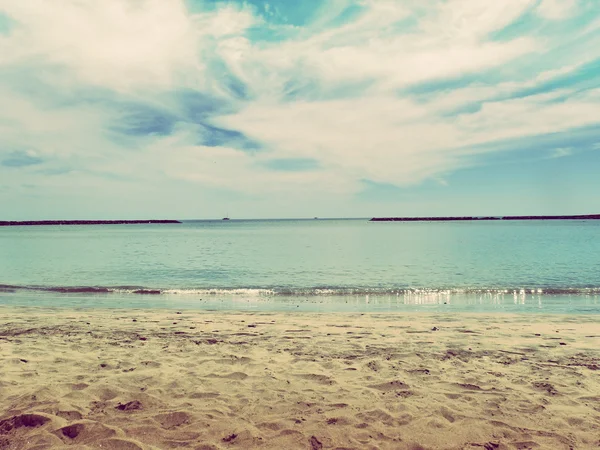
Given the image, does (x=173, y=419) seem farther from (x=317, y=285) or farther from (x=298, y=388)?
(x=317, y=285)

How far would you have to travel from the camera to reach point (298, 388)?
6.57m

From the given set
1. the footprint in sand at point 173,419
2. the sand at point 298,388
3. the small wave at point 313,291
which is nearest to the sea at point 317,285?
the small wave at point 313,291

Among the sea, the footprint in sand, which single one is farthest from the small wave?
the footprint in sand

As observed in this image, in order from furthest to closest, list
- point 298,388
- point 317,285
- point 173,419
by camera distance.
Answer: point 317,285, point 298,388, point 173,419

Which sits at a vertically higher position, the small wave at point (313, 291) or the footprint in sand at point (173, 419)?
the footprint in sand at point (173, 419)

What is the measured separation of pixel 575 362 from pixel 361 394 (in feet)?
15.6

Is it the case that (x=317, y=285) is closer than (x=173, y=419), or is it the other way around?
(x=173, y=419)

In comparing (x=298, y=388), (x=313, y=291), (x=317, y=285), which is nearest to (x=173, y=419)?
(x=298, y=388)

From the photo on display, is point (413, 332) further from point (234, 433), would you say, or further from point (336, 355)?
point (234, 433)

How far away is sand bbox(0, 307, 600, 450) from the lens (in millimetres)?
4992

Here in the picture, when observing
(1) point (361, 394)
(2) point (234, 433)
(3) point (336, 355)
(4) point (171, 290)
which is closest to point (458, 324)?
(3) point (336, 355)

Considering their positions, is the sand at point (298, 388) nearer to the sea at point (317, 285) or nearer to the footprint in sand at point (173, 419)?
the footprint in sand at point (173, 419)

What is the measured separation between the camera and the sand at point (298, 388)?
4.99 m

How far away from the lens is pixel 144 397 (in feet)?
20.0
